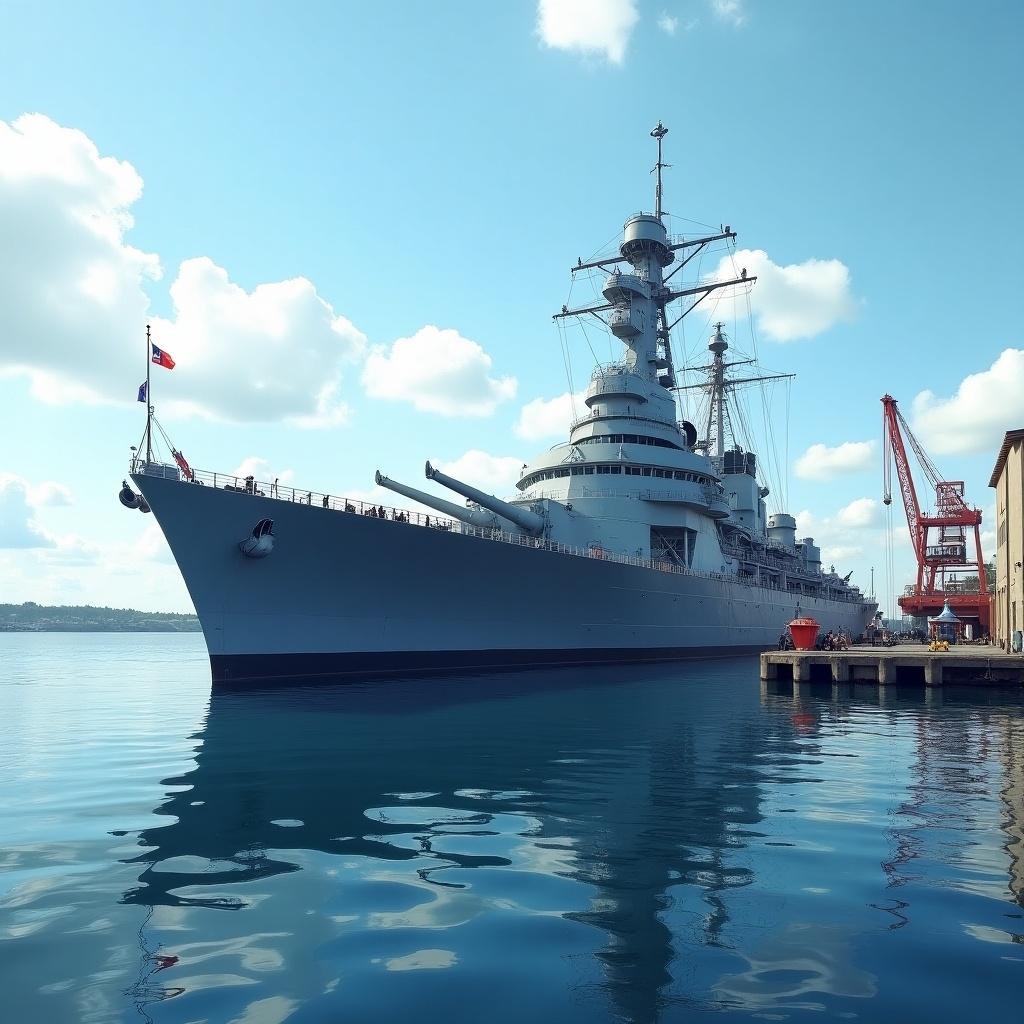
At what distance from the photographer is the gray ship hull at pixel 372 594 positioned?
1716 cm

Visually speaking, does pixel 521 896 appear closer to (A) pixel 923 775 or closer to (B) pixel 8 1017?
(B) pixel 8 1017

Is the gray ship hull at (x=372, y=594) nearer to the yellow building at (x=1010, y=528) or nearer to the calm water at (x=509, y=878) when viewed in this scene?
the calm water at (x=509, y=878)

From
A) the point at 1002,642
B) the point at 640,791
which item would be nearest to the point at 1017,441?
the point at 1002,642

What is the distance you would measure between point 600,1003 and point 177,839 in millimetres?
4428

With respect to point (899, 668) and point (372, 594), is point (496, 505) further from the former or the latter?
point (899, 668)

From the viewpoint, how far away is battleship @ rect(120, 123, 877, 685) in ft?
57.4

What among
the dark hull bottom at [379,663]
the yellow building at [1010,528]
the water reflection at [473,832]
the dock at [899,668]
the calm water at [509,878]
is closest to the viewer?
the calm water at [509,878]

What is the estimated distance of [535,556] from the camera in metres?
22.2

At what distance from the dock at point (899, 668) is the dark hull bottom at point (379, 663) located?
6.57 m

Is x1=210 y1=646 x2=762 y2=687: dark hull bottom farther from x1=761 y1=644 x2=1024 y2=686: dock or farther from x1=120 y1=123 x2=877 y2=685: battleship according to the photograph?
x1=761 y1=644 x2=1024 y2=686: dock

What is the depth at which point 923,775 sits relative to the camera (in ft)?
30.1

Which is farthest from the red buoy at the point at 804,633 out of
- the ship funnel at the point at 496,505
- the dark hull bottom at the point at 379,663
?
the ship funnel at the point at 496,505

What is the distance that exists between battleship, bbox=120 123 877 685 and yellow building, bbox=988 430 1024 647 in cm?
1039

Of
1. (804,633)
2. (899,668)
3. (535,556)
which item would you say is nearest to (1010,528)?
(899,668)
